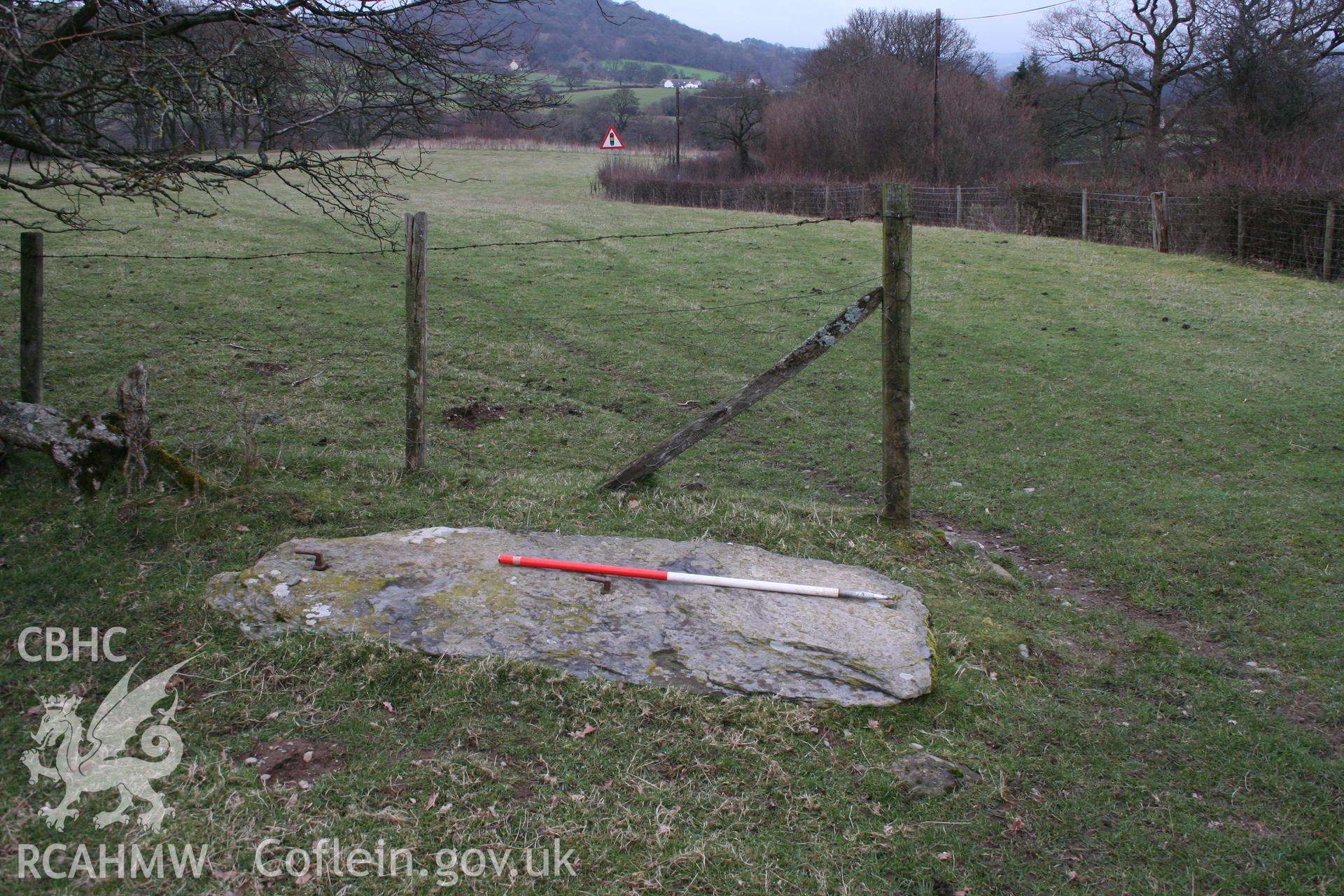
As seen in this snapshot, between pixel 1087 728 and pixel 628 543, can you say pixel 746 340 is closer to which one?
pixel 628 543

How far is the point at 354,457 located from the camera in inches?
309

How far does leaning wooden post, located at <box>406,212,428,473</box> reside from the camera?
23.3 ft

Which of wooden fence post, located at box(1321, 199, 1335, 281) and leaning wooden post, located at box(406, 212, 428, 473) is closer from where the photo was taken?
leaning wooden post, located at box(406, 212, 428, 473)

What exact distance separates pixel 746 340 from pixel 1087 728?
1084 cm

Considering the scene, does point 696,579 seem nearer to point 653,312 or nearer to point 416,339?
point 416,339

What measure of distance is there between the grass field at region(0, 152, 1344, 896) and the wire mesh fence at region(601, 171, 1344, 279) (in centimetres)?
622

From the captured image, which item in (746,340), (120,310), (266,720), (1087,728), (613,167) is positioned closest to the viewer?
(266,720)

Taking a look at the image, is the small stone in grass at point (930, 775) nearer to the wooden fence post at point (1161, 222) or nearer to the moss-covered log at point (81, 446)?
the moss-covered log at point (81, 446)

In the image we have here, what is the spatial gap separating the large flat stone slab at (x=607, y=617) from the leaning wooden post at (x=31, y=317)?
3534mm

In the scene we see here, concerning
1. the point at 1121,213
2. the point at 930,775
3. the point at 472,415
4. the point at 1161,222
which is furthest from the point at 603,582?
the point at 1121,213

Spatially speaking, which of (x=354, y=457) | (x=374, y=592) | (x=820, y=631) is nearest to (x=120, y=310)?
(x=354, y=457)

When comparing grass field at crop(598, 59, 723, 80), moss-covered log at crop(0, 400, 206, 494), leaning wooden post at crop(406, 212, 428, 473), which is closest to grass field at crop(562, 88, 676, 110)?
grass field at crop(598, 59, 723, 80)

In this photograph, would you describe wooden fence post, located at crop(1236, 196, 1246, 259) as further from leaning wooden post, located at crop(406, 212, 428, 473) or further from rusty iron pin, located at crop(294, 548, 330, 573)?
rusty iron pin, located at crop(294, 548, 330, 573)

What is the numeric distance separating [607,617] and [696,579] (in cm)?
61
